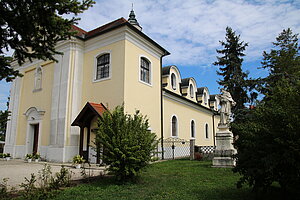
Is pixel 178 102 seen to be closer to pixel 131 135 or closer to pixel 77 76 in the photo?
pixel 77 76

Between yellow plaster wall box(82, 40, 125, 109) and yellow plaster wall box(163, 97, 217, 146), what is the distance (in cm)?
544

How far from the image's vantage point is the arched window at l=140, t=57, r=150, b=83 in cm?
1537

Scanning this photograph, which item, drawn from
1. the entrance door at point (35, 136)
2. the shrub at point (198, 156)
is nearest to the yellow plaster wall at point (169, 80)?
the shrub at point (198, 156)

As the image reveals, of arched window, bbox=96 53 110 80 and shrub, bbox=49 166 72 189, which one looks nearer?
shrub, bbox=49 166 72 189

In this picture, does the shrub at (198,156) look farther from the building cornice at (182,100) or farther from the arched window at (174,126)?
the building cornice at (182,100)

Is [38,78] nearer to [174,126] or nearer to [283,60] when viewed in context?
[174,126]

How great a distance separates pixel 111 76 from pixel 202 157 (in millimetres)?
7654

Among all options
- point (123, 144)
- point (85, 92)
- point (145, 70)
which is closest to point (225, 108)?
point (123, 144)

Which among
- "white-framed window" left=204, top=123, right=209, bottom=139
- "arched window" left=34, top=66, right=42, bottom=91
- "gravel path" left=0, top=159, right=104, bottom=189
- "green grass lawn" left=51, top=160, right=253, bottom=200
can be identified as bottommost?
"gravel path" left=0, top=159, right=104, bottom=189

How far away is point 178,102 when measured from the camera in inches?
794

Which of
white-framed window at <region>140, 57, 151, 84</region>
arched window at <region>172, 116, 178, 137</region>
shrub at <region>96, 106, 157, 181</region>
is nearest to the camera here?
shrub at <region>96, 106, 157, 181</region>

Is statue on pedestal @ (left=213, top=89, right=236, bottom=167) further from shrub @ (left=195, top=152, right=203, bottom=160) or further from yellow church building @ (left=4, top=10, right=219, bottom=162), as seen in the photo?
yellow church building @ (left=4, top=10, right=219, bottom=162)

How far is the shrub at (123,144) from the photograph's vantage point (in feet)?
22.2

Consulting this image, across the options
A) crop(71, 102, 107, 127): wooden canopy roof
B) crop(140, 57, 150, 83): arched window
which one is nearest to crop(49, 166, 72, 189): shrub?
crop(71, 102, 107, 127): wooden canopy roof
